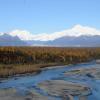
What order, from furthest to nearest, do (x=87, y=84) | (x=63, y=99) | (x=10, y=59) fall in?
1. (x=10, y=59)
2. (x=87, y=84)
3. (x=63, y=99)

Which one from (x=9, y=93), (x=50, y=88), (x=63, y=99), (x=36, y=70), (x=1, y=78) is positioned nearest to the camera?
(x=63, y=99)

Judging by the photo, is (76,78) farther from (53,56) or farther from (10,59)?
(53,56)

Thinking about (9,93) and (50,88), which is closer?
(9,93)

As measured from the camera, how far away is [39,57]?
163ft

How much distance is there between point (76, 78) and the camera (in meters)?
31.5

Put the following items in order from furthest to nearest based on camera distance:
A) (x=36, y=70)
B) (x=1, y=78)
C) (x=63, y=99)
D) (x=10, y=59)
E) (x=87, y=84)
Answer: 1. (x=10, y=59)
2. (x=36, y=70)
3. (x=1, y=78)
4. (x=87, y=84)
5. (x=63, y=99)

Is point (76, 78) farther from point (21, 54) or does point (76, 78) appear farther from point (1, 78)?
point (21, 54)

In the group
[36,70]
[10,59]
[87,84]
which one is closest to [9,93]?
[87,84]

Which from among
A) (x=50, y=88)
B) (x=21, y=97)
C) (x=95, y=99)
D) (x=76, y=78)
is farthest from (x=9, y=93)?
(x=76, y=78)

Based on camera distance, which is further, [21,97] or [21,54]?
[21,54]

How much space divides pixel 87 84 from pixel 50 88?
3851 millimetres

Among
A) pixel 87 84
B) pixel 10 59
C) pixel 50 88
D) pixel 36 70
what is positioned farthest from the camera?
pixel 10 59

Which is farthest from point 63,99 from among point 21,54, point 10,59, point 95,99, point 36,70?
point 21,54

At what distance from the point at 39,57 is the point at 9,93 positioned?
26804mm
